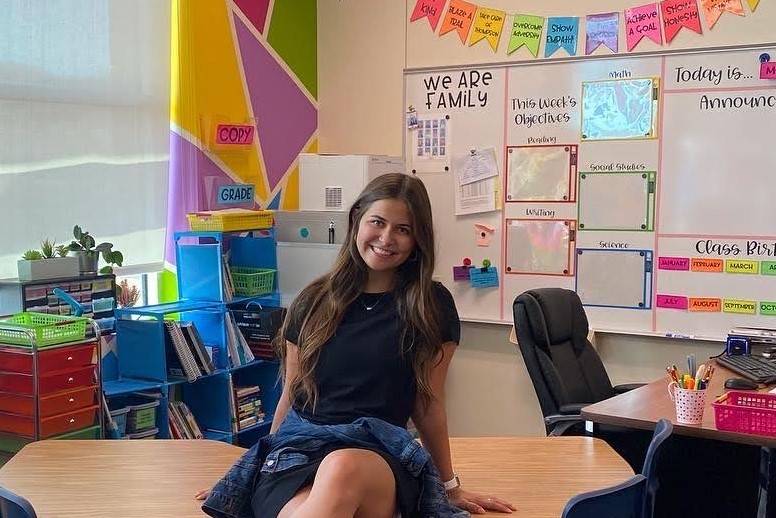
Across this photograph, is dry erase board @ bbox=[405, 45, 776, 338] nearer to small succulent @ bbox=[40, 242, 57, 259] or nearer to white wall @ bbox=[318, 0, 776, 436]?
white wall @ bbox=[318, 0, 776, 436]

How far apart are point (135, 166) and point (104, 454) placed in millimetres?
1832

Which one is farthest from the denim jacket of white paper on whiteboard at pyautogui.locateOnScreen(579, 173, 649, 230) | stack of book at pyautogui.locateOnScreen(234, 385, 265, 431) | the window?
white paper on whiteboard at pyautogui.locateOnScreen(579, 173, 649, 230)

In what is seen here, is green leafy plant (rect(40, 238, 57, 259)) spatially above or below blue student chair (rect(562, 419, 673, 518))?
above

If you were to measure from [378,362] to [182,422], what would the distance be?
1942mm

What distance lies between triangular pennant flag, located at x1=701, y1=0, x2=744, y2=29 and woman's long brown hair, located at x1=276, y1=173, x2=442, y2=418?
224 cm

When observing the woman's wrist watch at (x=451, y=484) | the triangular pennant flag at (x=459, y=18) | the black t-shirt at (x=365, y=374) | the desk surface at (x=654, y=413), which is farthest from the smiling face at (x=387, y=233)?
the triangular pennant flag at (x=459, y=18)

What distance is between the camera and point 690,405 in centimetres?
249

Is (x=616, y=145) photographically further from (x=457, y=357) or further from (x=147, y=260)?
(x=147, y=260)

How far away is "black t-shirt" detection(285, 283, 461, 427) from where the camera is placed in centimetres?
208

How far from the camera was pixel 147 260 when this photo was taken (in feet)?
12.9

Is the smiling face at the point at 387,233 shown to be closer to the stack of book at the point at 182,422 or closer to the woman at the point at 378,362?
the woman at the point at 378,362

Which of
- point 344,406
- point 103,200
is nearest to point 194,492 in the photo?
point 344,406

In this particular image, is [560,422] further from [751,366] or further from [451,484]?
[451,484]

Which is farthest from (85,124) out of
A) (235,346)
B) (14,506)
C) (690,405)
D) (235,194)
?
(690,405)
